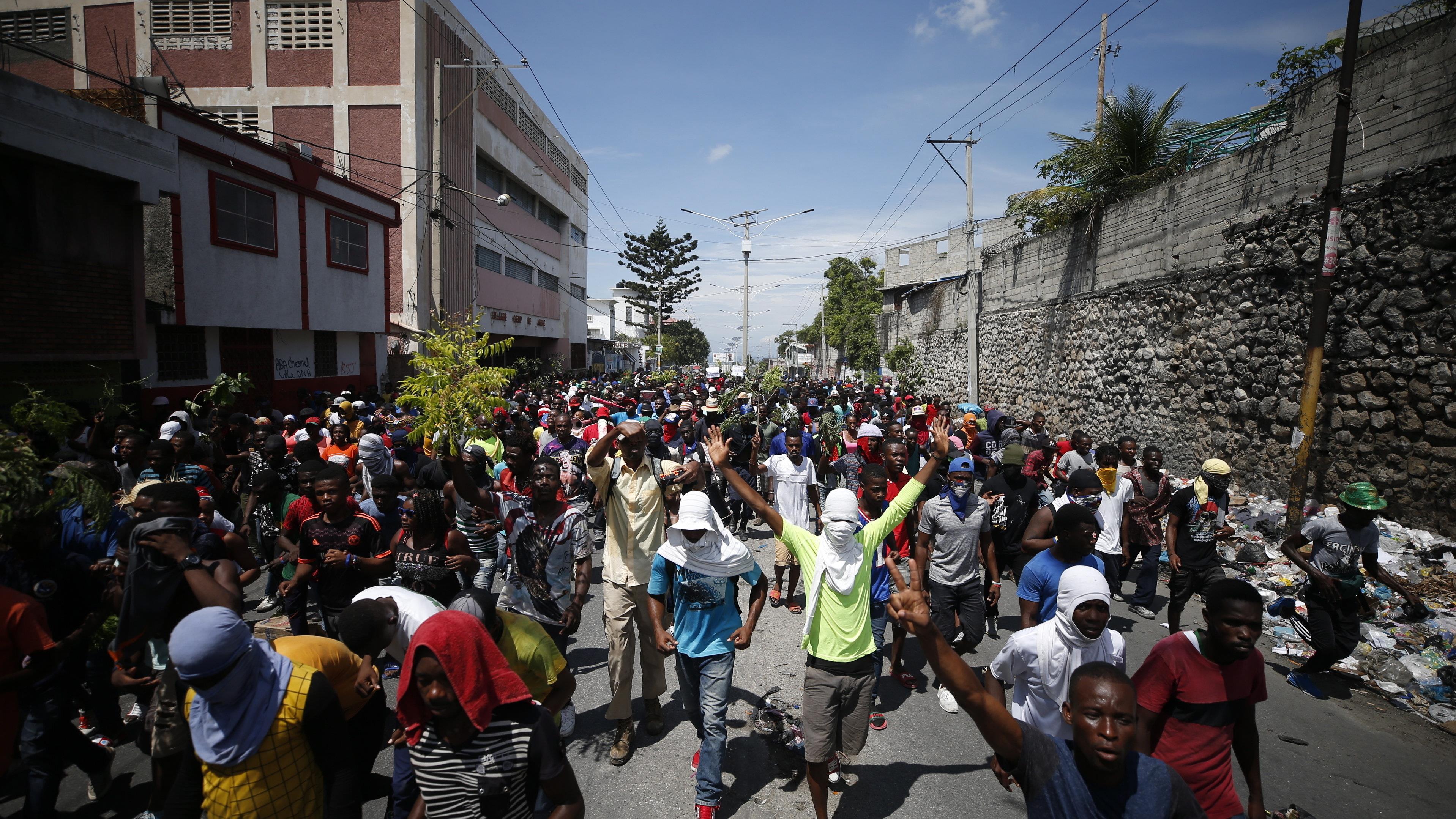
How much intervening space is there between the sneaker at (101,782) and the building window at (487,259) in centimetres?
2591

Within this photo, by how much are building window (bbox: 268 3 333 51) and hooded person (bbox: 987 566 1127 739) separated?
28139mm

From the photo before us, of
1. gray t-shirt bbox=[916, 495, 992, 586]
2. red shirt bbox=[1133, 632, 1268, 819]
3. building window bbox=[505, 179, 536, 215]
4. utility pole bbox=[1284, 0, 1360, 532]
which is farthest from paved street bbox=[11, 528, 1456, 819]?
building window bbox=[505, 179, 536, 215]

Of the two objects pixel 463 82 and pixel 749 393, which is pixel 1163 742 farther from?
pixel 463 82

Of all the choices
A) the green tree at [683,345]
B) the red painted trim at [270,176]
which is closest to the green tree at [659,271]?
the green tree at [683,345]

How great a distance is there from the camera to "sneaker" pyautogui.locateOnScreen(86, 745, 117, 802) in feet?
11.6

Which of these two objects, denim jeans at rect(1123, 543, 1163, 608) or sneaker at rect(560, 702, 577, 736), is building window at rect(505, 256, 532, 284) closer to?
denim jeans at rect(1123, 543, 1163, 608)

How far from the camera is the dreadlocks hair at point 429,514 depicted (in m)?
3.88

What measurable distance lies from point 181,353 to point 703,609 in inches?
560

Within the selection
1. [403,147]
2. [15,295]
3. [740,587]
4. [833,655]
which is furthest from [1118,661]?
[403,147]

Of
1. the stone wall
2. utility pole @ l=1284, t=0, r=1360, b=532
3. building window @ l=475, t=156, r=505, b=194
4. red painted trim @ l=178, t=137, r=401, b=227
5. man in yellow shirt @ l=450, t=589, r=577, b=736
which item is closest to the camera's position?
man in yellow shirt @ l=450, t=589, r=577, b=736

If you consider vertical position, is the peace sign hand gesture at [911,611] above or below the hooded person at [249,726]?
above

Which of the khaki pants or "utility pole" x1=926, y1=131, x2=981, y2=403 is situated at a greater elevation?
"utility pole" x1=926, y1=131, x2=981, y2=403

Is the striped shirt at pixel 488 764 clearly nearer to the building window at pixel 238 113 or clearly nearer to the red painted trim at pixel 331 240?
the red painted trim at pixel 331 240

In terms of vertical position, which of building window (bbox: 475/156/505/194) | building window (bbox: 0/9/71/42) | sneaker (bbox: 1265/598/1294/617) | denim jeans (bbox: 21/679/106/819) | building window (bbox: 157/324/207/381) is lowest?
denim jeans (bbox: 21/679/106/819)
